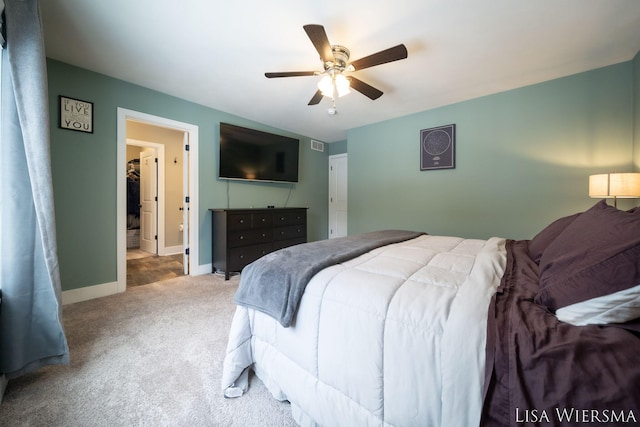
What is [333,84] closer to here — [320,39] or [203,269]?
[320,39]

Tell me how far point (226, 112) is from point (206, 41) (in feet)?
5.32

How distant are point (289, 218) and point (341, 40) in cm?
260

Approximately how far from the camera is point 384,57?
1812mm

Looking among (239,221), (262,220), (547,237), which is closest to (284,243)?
(262,220)

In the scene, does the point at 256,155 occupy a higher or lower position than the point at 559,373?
higher

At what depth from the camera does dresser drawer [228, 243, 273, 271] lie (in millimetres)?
3170

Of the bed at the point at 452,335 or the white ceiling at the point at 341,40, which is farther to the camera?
the white ceiling at the point at 341,40

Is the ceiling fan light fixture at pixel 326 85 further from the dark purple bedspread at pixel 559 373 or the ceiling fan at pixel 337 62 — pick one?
the dark purple bedspread at pixel 559 373

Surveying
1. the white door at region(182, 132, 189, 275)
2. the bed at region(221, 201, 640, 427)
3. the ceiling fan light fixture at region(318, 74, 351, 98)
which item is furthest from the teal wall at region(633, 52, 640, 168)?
the white door at region(182, 132, 189, 275)

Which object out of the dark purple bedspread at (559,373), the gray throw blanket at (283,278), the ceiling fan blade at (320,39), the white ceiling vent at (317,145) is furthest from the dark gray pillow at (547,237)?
the white ceiling vent at (317,145)

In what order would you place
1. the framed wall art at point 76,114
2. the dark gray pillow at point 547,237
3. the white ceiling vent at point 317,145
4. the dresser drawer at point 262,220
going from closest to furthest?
the dark gray pillow at point 547,237 → the framed wall art at point 76,114 → the dresser drawer at point 262,220 → the white ceiling vent at point 317,145

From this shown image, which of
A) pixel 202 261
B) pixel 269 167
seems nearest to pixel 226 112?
pixel 269 167

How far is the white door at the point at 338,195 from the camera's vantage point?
Result: 17.0 feet

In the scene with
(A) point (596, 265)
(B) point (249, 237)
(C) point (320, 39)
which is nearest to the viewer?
(A) point (596, 265)
